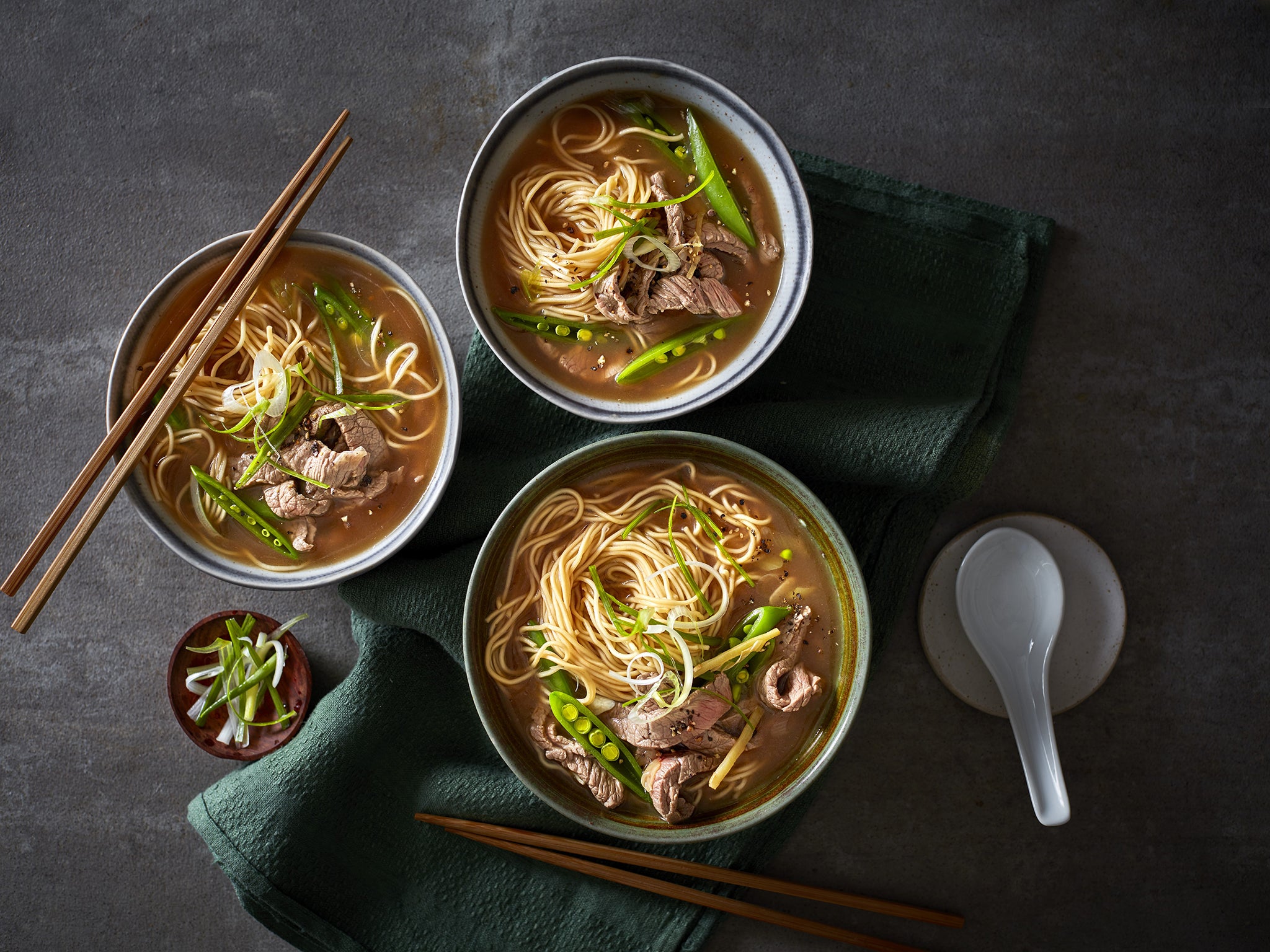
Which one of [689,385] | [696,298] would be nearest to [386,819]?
[689,385]

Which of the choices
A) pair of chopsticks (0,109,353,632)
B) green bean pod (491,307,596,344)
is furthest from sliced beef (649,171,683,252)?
pair of chopsticks (0,109,353,632)

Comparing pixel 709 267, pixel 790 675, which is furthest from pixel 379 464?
pixel 790 675

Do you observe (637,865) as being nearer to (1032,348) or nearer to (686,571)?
(686,571)

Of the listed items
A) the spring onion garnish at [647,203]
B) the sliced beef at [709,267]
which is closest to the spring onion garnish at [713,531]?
the sliced beef at [709,267]

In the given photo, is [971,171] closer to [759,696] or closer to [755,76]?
[755,76]

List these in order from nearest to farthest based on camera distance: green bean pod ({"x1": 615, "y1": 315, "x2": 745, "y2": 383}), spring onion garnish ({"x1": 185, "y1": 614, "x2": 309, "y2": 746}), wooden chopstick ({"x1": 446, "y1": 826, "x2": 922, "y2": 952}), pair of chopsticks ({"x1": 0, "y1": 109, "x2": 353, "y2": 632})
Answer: pair of chopsticks ({"x1": 0, "y1": 109, "x2": 353, "y2": 632}) < green bean pod ({"x1": 615, "y1": 315, "x2": 745, "y2": 383}) < wooden chopstick ({"x1": 446, "y1": 826, "x2": 922, "y2": 952}) < spring onion garnish ({"x1": 185, "y1": 614, "x2": 309, "y2": 746})

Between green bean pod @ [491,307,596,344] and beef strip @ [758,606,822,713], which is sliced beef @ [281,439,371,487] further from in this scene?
beef strip @ [758,606,822,713]
